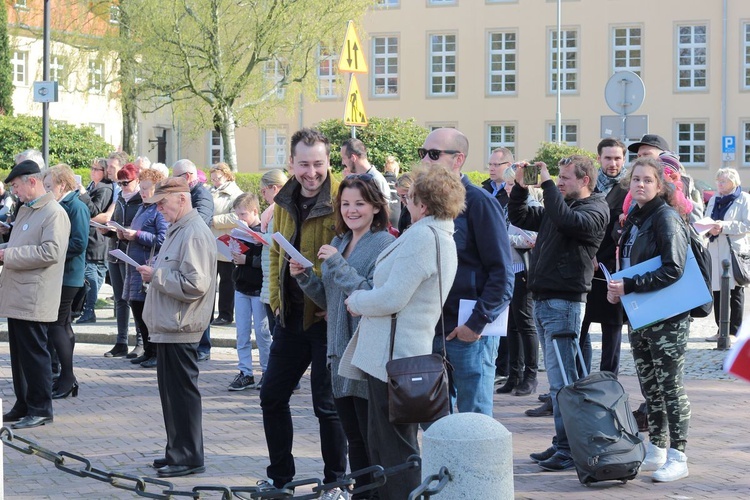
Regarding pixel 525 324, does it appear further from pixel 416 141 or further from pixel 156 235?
pixel 416 141

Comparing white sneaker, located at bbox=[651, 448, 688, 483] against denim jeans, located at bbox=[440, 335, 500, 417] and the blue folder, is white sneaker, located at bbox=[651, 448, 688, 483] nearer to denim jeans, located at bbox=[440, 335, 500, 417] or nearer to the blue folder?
the blue folder

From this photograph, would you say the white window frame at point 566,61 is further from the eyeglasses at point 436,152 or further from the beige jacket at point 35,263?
the eyeglasses at point 436,152

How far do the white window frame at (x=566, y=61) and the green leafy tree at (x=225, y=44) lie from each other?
41.0 ft

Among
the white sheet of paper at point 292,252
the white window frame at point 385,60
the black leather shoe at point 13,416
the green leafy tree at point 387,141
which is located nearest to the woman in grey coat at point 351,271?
the white sheet of paper at point 292,252

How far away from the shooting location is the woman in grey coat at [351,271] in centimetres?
611

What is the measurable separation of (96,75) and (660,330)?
3798cm

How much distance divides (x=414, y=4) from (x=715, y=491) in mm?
46518

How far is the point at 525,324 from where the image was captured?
1050 centimetres

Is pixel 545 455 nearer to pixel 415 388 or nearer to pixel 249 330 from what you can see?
pixel 415 388

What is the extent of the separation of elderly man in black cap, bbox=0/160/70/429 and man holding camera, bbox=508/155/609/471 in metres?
3.56

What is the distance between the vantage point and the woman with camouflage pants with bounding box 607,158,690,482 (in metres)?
7.30

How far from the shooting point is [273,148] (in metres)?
54.9

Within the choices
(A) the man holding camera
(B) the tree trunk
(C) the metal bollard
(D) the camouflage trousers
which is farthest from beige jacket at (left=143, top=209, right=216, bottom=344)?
(B) the tree trunk

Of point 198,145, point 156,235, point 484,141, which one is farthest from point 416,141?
point 156,235
